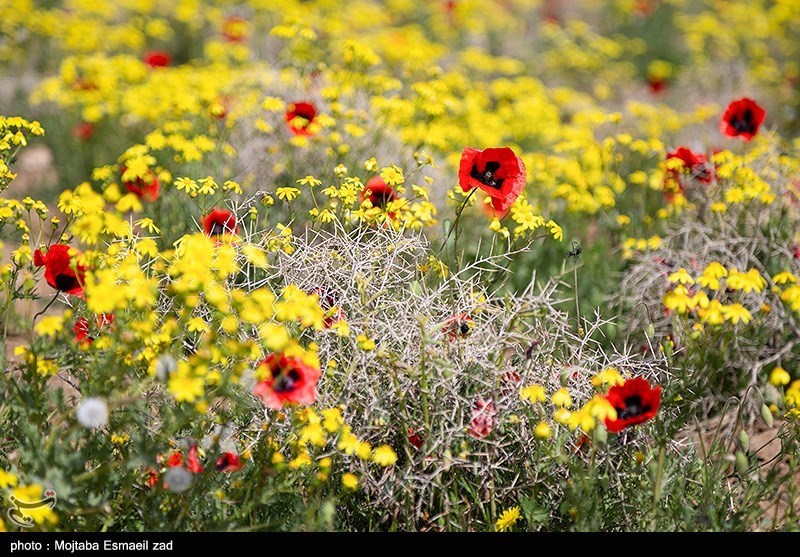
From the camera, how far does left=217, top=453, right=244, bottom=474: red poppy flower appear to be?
2119mm

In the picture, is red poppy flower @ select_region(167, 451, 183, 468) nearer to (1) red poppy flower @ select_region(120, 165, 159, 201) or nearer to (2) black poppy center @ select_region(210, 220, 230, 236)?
(2) black poppy center @ select_region(210, 220, 230, 236)

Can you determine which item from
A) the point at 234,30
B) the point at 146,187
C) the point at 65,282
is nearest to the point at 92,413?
the point at 65,282

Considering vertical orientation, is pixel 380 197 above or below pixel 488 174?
below

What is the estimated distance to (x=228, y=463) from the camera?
83.8 inches

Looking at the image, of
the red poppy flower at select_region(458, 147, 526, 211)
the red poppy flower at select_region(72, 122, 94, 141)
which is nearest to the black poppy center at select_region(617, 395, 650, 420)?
the red poppy flower at select_region(458, 147, 526, 211)

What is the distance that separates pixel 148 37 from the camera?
7.36 meters

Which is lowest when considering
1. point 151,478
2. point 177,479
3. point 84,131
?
point 84,131

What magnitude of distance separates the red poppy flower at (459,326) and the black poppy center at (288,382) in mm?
576

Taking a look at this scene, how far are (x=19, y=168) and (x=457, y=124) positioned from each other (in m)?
3.08

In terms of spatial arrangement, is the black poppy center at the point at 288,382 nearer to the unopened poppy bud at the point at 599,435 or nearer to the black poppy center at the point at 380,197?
the unopened poppy bud at the point at 599,435

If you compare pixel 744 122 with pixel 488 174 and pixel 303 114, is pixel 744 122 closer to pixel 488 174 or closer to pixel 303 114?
pixel 488 174

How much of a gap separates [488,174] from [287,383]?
114cm

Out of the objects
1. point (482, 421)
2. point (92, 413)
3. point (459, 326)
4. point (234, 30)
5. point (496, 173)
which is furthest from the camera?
point (234, 30)
